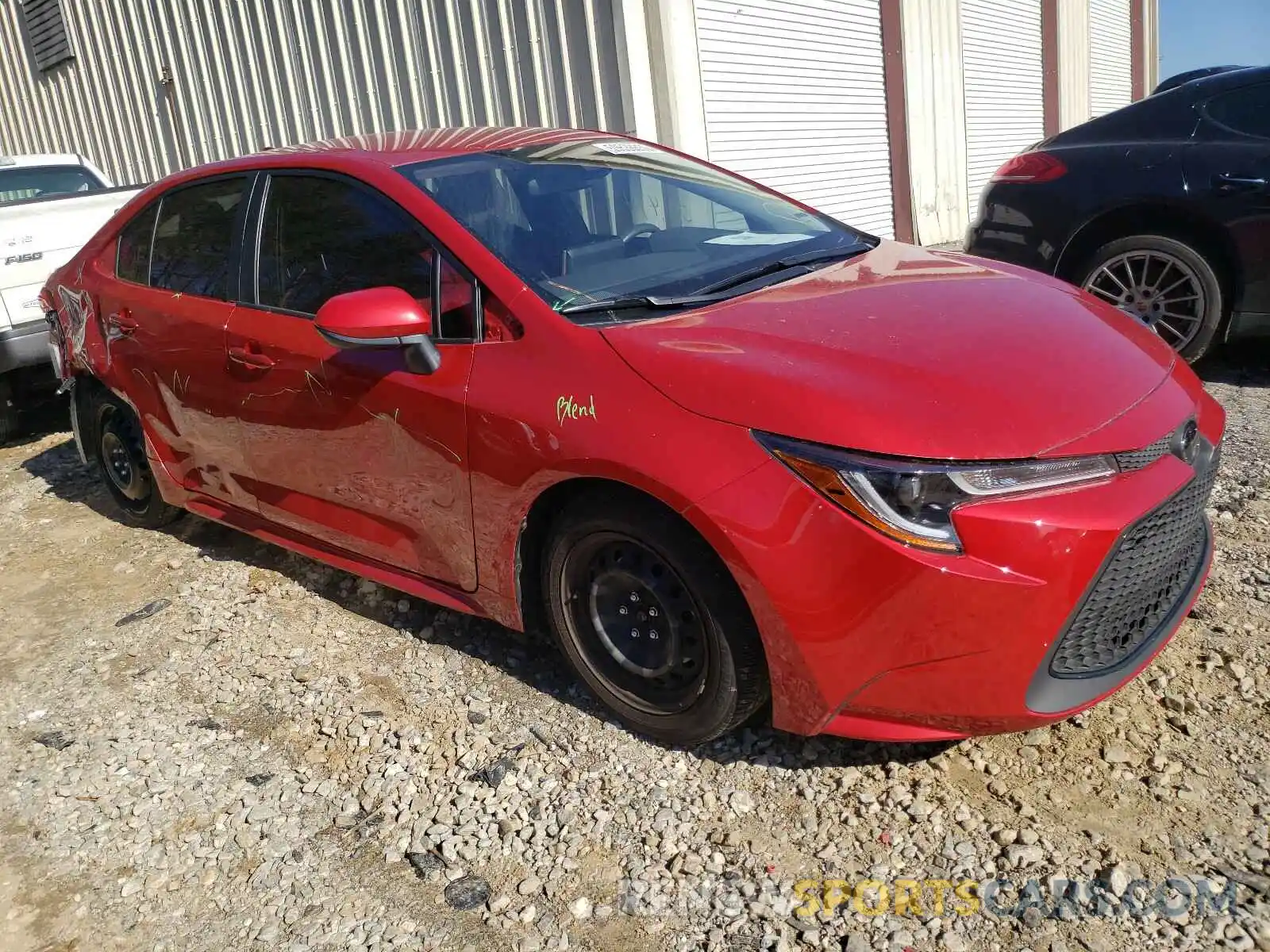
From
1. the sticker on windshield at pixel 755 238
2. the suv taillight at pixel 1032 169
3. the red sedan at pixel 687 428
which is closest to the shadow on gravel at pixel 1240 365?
the suv taillight at pixel 1032 169

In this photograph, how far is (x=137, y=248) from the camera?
4293 millimetres

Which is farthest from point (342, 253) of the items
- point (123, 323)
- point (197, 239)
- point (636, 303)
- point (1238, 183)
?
point (1238, 183)

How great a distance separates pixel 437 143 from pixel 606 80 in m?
3.94

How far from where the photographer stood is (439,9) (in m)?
7.82

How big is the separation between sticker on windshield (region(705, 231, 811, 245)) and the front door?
0.90 m

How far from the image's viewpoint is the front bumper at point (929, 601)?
2074mm

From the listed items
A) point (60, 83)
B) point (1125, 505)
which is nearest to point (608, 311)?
point (1125, 505)

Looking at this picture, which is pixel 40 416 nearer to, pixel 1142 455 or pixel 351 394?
pixel 351 394

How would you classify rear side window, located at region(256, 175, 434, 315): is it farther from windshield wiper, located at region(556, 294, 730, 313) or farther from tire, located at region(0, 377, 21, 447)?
tire, located at region(0, 377, 21, 447)

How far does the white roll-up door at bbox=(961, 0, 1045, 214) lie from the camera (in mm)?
12023

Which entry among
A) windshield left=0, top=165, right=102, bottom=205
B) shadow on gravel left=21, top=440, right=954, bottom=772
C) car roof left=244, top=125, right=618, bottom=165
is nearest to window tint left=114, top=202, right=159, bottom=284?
car roof left=244, top=125, right=618, bottom=165

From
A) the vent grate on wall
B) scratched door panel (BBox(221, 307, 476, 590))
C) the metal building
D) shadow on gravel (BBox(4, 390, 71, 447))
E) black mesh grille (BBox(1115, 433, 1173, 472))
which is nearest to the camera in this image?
black mesh grille (BBox(1115, 433, 1173, 472))

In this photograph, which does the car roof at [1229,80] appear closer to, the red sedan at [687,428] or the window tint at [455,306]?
Answer: the red sedan at [687,428]

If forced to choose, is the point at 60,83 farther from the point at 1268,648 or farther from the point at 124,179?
the point at 1268,648
